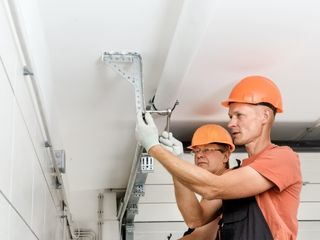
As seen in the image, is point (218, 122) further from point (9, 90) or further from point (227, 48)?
point (9, 90)

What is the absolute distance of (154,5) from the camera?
2.75 m

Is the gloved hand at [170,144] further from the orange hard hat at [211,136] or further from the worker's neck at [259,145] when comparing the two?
the orange hard hat at [211,136]

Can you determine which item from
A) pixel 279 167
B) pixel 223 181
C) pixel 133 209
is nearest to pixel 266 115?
pixel 279 167

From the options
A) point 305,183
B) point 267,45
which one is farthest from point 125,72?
point 305,183

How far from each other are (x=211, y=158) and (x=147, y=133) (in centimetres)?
117

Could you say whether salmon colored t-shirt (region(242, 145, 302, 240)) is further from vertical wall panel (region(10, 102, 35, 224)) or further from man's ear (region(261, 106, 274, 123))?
vertical wall panel (region(10, 102, 35, 224))

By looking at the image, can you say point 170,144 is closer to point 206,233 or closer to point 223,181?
A: point 223,181

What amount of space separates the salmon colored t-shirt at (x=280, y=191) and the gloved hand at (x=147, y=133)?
51 cm

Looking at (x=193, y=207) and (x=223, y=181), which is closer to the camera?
(x=223, y=181)

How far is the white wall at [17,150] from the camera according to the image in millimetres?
1775

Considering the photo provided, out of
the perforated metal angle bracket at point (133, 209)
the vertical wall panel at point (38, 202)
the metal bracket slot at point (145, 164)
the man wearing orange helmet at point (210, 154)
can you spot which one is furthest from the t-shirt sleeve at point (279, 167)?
the perforated metal angle bracket at point (133, 209)

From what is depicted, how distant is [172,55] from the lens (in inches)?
118

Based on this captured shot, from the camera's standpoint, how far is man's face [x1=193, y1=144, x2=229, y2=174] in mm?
3682

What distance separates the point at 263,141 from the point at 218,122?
7.08 ft
